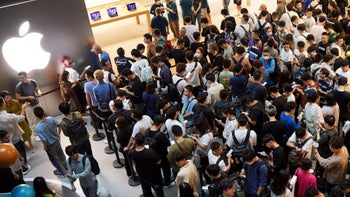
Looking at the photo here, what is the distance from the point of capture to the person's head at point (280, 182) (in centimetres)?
450

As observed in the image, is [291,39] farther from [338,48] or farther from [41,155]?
[41,155]

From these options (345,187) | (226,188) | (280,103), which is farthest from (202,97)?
(345,187)

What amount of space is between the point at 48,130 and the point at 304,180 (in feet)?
12.6

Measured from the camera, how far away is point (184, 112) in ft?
21.5

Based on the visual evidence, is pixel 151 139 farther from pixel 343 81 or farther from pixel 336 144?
pixel 343 81

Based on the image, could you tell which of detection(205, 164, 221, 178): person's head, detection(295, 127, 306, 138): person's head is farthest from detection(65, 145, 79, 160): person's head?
detection(295, 127, 306, 138): person's head

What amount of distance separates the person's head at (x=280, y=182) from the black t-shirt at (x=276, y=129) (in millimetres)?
1057

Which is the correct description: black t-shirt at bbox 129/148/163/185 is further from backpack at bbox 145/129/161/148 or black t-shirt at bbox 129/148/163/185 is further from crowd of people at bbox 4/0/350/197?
backpack at bbox 145/129/161/148

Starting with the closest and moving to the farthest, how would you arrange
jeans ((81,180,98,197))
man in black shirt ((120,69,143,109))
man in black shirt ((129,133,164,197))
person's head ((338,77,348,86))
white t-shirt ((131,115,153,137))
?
man in black shirt ((129,133,164,197))
jeans ((81,180,98,197))
white t-shirt ((131,115,153,137))
person's head ((338,77,348,86))
man in black shirt ((120,69,143,109))

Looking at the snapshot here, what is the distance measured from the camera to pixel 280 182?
4539 mm

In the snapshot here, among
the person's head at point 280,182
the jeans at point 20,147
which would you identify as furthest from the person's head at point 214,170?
the jeans at point 20,147

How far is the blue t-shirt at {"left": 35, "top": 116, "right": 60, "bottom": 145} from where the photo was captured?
6268mm

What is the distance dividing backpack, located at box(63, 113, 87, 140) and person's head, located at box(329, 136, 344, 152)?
11.9ft

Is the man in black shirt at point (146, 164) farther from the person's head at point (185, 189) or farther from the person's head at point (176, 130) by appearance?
the person's head at point (185, 189)
